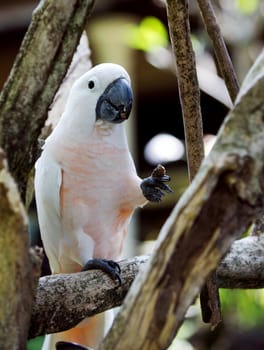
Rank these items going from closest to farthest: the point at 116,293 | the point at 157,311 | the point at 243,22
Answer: the point at 157,311, the point at 116,293, the point at 243,22

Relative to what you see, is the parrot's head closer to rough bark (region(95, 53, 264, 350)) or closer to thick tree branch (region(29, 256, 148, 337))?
thick tree branch (region(29, 256, 148, 337))

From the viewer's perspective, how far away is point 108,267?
41.4 inches

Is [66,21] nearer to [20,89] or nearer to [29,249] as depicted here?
[20,89]

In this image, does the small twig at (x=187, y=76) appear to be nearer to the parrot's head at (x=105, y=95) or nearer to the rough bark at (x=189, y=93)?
the rough bark at (x=189, y=93)

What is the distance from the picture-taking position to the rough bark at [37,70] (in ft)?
2.47

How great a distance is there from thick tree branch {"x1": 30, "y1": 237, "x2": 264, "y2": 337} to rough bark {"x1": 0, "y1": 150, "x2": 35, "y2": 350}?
0.65 ft

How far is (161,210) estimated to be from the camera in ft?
11.6

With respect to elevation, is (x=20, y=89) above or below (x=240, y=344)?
above

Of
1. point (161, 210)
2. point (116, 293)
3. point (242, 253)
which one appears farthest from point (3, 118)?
point (161, 210)

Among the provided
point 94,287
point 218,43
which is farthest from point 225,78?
point 94,287

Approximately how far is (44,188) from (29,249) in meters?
0.54

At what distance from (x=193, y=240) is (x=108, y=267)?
0.41 metres

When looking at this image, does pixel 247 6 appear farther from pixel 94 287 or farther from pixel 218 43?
pixel 94 287

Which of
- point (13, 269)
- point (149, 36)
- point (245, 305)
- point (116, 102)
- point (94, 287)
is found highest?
point (149, 36)
